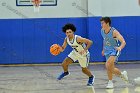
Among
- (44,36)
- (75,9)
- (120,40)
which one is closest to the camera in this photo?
(120,40)

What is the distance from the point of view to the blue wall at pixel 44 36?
14.6 meters

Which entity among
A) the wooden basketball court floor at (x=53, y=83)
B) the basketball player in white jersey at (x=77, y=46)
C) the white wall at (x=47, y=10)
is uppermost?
the white wall at (x=47, y=10)

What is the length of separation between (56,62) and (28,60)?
111 centimetres

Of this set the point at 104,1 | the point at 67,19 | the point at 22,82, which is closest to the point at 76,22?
the point at 67,19

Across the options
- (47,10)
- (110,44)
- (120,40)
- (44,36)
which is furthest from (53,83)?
(47,10)

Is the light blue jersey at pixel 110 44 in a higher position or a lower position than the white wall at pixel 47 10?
lower

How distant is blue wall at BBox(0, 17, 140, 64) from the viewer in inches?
575

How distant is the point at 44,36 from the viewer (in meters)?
14.8

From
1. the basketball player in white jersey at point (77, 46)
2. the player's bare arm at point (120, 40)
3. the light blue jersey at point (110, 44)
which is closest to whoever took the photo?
the player's bare arm at point (120, 40)

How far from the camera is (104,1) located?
14938 millimetres

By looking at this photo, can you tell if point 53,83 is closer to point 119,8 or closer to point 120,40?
point 120,40

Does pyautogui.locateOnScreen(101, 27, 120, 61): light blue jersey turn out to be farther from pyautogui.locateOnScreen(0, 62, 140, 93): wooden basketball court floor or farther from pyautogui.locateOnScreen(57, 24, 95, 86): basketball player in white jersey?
pyautogui.locateOnScreen(0, 62, 140, 93): wooden basketball court floor

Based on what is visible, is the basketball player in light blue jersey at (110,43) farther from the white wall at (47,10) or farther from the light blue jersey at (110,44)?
the white wall at (47,10)

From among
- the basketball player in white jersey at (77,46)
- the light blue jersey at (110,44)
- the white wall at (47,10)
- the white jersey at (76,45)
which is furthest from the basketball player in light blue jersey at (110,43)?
the white wall at (47,10)
